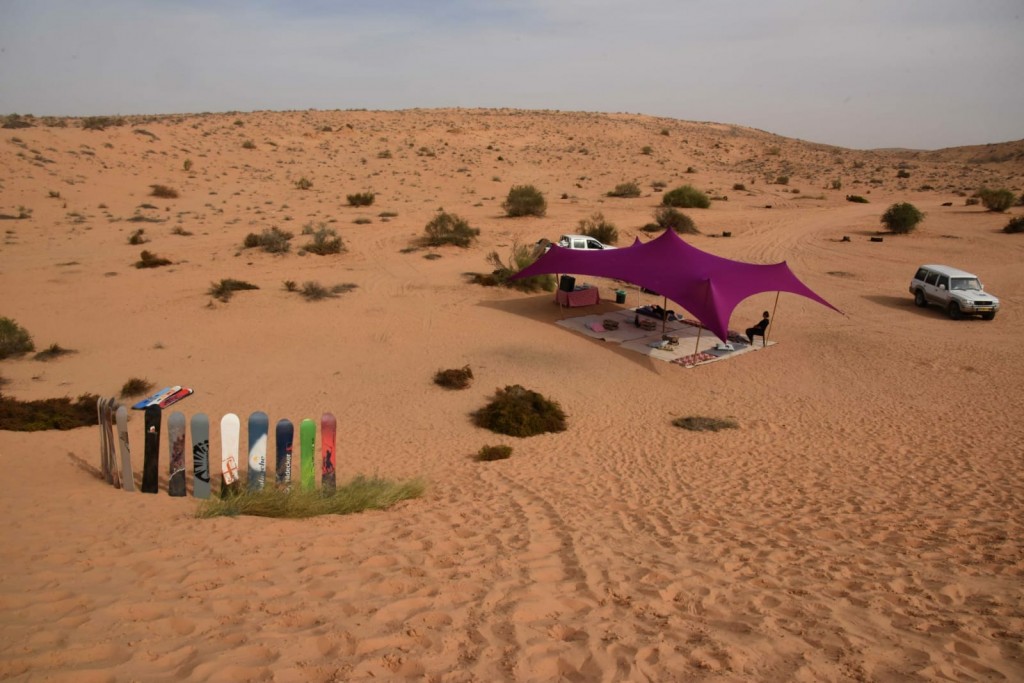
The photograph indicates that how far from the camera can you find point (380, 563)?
5945 mm

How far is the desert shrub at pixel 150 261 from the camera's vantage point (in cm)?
2222

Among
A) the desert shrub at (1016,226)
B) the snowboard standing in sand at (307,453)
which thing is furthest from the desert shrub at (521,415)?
the desert shrub at (1016,226)

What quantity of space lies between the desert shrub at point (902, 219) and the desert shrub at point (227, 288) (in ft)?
96.0

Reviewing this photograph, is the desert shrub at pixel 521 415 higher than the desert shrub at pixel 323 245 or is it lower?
lower

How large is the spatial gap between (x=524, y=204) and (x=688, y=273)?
709 inches

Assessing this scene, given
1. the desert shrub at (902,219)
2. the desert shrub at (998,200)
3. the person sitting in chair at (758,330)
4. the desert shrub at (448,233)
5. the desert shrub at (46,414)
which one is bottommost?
the desert shrub at (46,414)

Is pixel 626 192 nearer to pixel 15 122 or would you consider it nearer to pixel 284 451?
pixel 284 451

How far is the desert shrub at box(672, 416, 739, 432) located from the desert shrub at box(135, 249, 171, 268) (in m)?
19.5

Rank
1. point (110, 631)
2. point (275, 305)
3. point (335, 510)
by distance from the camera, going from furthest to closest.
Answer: point (275, 305) → point (335, 510) → point (110, 631)

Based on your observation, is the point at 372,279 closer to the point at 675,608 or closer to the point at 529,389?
the point at 529,389

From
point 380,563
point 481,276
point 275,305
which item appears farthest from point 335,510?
point 481,276

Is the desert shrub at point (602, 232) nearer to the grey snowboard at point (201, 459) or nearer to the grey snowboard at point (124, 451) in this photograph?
the grey snowboard at point (201, 459)

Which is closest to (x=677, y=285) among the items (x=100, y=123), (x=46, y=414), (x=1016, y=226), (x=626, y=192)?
(x=46, y=414)

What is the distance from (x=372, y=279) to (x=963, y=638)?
19.4 metres
